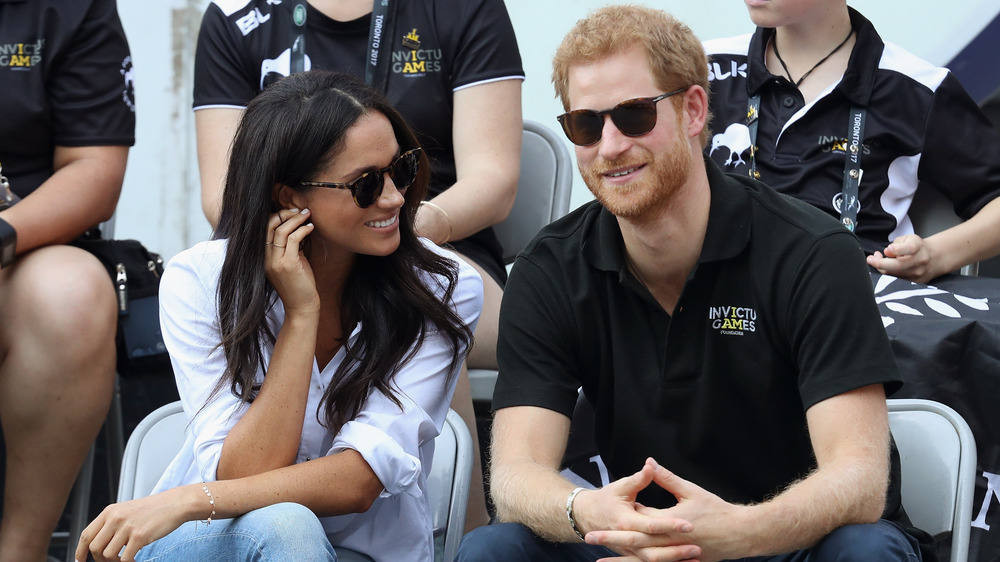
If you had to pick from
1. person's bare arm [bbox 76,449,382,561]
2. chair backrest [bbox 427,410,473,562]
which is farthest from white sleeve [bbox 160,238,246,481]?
chair backrest [bbox 427,410,473,562]

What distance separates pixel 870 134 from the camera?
2.92m

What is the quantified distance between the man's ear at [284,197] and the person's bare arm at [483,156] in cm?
61

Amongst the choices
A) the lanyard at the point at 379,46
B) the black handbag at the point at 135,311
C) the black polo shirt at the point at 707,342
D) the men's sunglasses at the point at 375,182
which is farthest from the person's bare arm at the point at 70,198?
the black polo shirt at the point at 707,342

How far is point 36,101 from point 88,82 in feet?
0.47

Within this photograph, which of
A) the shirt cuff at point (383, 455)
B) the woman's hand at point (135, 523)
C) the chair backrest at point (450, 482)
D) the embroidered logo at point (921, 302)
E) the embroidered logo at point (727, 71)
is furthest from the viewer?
the embroidered logo at point (727, 71)

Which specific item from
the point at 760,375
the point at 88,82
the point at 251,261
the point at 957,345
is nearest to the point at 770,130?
the point at 957,345

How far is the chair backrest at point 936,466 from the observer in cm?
200

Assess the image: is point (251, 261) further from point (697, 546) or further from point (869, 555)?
point (869, 555)

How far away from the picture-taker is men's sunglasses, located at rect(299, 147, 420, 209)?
7.04ft

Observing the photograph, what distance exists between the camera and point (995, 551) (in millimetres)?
2418

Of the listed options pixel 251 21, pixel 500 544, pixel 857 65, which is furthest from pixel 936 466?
pixel 251 21

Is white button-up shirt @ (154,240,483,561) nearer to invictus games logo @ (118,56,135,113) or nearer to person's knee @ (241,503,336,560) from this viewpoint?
person's knee @ (241,503,336,560)

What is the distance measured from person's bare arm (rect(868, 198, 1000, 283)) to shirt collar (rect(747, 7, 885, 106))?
0.40m

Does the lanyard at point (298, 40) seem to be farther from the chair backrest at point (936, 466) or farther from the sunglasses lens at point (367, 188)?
the chair backrest at point (936, 466)
